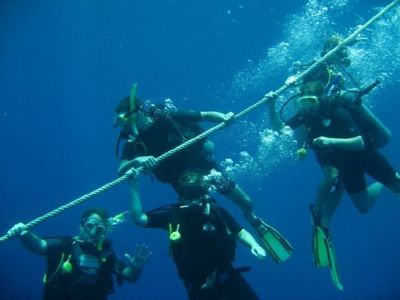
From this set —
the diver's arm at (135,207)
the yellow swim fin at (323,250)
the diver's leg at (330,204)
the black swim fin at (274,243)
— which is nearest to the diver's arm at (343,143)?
the diver's leg at (330,204)

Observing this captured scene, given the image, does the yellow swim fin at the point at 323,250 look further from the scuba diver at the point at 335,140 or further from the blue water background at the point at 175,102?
the blue water background at the point at 175,102

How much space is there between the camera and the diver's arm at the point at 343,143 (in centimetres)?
473

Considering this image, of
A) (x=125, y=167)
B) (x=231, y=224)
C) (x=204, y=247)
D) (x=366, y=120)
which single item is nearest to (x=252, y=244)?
(x=231, y=224)

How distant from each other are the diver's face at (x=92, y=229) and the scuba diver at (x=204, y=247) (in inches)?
61.0

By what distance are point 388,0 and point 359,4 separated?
465cm

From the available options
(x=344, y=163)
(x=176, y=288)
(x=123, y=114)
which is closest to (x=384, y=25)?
(x=344, y=163)

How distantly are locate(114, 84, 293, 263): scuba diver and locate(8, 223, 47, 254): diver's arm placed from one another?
1.42m

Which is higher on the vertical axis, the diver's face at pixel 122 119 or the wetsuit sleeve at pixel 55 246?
the diver's face at pixel 122 119

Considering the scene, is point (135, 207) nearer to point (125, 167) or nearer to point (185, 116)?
point (125, 167)

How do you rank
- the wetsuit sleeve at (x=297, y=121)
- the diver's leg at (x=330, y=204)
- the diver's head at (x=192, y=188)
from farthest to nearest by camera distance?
the diver's leg at (x=330, y=204) < the wetsuit sleeve at (x=297, y=121) < the diver's head at (x=192, y=188)

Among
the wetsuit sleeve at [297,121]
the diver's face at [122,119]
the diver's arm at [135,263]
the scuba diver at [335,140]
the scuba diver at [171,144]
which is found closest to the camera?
the scuba diver at [335,140]

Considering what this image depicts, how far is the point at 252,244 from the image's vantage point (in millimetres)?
4680

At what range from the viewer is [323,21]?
2386cm

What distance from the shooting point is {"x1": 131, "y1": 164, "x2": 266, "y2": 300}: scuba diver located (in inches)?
179
